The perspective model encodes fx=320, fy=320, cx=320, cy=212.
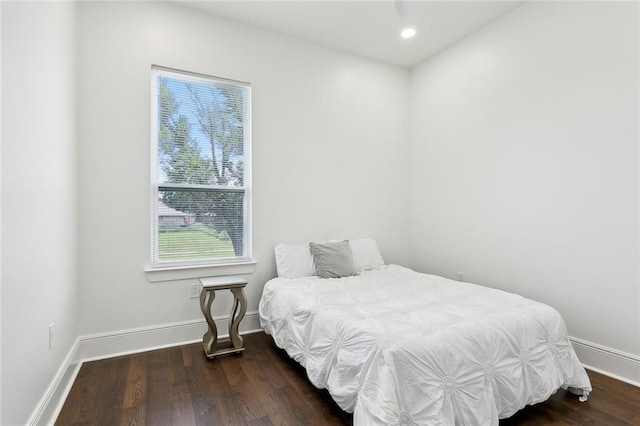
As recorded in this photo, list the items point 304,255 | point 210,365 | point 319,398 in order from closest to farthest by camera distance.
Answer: point 319,398 → point 210,365 → point 304,255

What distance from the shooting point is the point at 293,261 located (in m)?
3.25

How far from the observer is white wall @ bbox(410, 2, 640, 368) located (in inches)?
92.7

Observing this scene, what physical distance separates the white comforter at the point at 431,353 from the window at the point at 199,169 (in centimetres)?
112

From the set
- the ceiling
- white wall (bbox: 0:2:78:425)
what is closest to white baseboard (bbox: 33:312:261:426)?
white wall (bbox: 0:2:78:425)

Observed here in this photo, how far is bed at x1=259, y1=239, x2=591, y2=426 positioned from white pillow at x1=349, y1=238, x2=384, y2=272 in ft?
2.75

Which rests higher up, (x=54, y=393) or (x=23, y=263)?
(x=23, y=263)

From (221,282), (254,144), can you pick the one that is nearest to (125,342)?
(221,282)

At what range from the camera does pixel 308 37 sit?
352 cm

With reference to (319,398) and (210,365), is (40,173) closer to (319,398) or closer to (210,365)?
(210,365)

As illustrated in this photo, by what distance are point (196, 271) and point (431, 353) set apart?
2.21 meters

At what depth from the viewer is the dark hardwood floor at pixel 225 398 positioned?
1.90 meters

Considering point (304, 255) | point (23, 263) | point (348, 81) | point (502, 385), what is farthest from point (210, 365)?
point (348, 81)

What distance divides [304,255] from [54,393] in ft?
6.91

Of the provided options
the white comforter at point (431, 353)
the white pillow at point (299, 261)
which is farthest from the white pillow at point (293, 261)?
the white comforter at point (431, 353)
